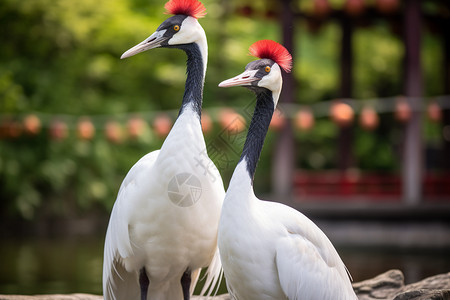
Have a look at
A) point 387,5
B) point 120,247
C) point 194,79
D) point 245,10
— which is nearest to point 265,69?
point 194,79

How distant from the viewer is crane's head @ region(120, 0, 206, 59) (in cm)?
383

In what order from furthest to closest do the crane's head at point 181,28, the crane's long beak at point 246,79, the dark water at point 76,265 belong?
the dark water at point 76,265
the crane's head at point 181,28
the crane's long beak at point 246,79

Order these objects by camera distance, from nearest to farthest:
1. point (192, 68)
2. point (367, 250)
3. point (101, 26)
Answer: point (192, 68), point (367, 250), point (101, 26)

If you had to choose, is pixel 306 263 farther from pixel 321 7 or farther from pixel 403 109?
pixel 321 7

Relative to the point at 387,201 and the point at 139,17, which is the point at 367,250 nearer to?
the point at 387,201

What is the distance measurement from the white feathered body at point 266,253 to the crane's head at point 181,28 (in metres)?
0.95

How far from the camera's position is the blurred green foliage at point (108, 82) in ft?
43.4

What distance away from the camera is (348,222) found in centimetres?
1053

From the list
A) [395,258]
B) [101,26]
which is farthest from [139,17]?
[395,258]

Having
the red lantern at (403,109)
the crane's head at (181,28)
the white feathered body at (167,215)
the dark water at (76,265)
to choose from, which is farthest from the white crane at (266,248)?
the red lantern at (403,109)

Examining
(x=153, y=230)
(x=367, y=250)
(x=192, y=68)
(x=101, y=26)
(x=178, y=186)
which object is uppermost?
(x=101, y=26)

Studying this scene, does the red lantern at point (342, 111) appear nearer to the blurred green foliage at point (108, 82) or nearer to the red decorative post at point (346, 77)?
the red decorative post at point (346, 77)

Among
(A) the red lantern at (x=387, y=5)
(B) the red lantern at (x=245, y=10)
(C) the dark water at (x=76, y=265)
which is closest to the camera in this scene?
(C) the dark water at (x=76, y=265)

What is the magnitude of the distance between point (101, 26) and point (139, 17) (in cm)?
111
